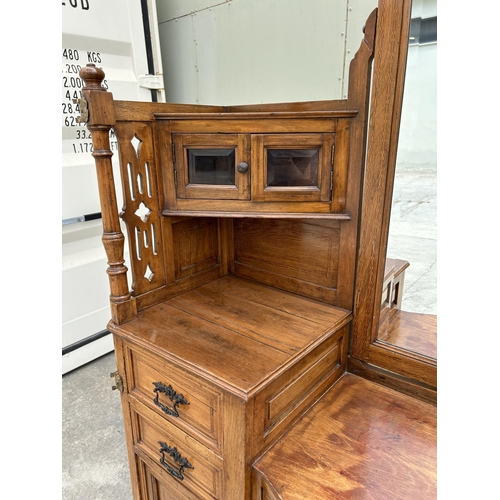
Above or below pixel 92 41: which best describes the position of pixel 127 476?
below

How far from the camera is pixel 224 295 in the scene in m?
1.25

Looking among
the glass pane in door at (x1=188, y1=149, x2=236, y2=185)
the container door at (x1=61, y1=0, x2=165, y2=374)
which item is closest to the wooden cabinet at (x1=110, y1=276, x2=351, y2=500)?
A: the glass pane in door at (x1=188, y1=149, x2=236, y2=185)

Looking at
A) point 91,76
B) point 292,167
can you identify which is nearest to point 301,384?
point 292,167

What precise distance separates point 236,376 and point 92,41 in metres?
1.87

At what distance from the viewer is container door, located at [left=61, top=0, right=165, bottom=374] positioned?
185 centimetres

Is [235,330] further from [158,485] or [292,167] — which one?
[158,485]

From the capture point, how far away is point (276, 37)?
1767 mm

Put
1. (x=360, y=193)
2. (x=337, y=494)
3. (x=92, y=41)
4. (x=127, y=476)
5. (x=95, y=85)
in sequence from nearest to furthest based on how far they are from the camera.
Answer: (x=337, y=494) → (x=95, y=85) → (x=360, y=193) → (x=127, y=476) → (x=92, y=41)

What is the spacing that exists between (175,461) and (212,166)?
2.74 ft

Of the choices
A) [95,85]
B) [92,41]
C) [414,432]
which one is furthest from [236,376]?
[92,41]

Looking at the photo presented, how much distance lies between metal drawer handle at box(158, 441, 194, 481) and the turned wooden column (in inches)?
14.9

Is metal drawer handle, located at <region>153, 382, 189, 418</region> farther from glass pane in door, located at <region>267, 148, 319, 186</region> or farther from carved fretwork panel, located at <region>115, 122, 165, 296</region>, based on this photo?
glass pane in door, located at <region>267, 148, 319, 186</region>

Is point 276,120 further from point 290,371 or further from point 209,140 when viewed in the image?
point 290,371

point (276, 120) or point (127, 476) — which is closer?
point (276, 120)
